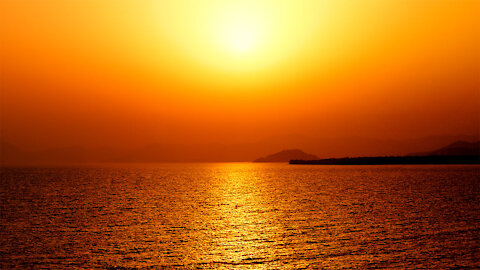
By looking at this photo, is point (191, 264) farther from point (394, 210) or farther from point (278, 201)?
point (278, 201)

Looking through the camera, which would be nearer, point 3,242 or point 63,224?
point 3,242

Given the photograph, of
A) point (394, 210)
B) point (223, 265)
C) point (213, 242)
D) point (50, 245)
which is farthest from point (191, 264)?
point (394, 210)

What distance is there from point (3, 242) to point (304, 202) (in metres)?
47.8

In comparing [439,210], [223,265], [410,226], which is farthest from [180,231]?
[439,210]

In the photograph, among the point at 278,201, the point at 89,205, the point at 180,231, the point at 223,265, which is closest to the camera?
the point at 223,265

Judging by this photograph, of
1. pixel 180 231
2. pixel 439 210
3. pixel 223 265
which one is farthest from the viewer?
pixel 439 210

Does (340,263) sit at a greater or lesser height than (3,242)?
lesser

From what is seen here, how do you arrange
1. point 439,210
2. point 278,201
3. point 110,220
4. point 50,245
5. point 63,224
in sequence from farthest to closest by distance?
point 278,201 → point 439,210 → point 110,220 → point 63,224 → point 50,245

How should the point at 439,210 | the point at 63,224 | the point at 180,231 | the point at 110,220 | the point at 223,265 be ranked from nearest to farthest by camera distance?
the point at 223,265, the point at 180,231, the point at 63,224, the point at 110,220, the point at 439,210

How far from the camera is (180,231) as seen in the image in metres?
45.1

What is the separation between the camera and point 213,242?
39.0 metres

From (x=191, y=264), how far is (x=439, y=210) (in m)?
43.8

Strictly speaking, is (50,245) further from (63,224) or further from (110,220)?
(110,220)

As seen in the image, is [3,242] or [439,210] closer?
[3,242]
